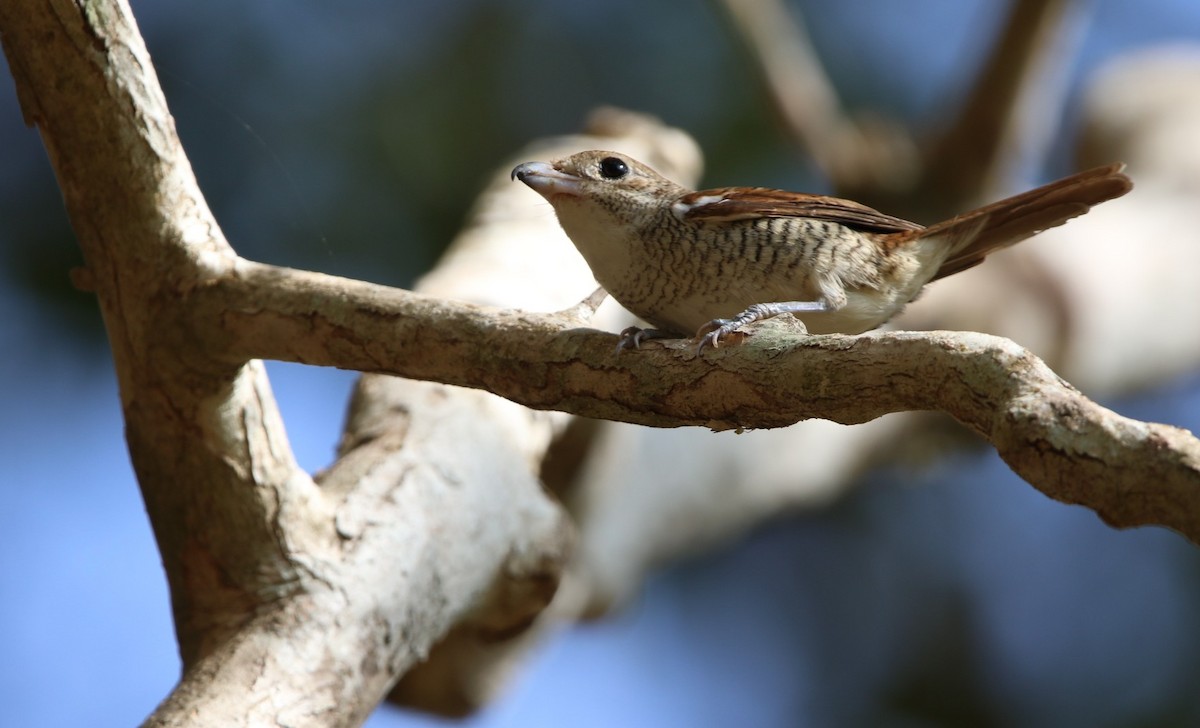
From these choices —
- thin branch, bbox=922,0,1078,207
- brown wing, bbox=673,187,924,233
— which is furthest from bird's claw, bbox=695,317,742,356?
thin branch, bbox=922,0,1078,207

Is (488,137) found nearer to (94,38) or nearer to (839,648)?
(839,648)

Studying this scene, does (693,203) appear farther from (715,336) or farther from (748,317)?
(715,336)

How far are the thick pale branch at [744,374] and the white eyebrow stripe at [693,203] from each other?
1.51 feet

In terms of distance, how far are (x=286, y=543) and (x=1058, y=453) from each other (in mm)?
1711

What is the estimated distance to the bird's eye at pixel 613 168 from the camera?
8.59 feet

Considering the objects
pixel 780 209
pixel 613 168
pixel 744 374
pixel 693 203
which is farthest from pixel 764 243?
pixel 744 374

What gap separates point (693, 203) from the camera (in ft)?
8.25

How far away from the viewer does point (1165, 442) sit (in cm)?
139

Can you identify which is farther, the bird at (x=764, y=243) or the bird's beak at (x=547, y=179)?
the bird's beak at (x=547, y=179)

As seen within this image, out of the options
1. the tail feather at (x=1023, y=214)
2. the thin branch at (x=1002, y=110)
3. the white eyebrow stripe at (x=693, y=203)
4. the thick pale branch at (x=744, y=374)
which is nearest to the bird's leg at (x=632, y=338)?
the thick pale branch at (x=744, y=374)

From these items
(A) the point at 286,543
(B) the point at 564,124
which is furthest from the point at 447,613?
(B) the point at 564,124

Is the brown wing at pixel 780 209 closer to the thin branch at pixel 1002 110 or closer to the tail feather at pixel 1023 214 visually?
the tail feather at pixel 1023 214

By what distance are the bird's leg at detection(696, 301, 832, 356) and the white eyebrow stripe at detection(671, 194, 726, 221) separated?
0.27 metres

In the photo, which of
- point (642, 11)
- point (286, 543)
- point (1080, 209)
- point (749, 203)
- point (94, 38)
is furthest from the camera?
point (642, 11)
